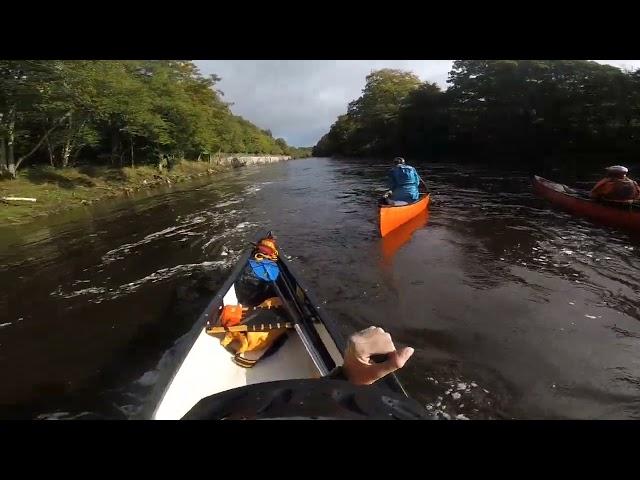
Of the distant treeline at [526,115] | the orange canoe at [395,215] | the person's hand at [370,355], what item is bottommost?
the orange canoe at [395,215]

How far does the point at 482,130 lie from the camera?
4078 cm

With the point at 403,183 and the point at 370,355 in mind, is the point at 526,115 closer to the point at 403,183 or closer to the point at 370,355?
the point at 403,183

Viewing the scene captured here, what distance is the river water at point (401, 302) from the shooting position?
16.1 ft

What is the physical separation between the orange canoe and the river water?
14.8 inches

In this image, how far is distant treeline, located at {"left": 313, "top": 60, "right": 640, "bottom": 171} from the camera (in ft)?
97.7

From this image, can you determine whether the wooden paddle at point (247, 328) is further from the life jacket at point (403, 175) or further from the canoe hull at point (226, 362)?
the life jacket at point (403, 175)

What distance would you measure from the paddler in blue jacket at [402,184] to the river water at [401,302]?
1023 mm

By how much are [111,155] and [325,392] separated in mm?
35905

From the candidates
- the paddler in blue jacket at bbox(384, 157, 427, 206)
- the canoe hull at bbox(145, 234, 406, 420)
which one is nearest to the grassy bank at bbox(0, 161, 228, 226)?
the paddler in blue jacket at bbox(384, 157, 427, 206)

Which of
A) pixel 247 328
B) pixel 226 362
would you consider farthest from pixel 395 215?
pixel 226 362

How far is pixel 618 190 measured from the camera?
11.2 metres

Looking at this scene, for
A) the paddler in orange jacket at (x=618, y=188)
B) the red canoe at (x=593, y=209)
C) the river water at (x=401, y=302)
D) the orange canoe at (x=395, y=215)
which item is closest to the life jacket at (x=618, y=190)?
the paddler in orange jacket at (x=618, y=188)
